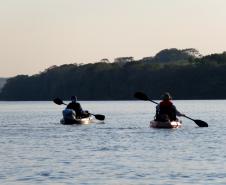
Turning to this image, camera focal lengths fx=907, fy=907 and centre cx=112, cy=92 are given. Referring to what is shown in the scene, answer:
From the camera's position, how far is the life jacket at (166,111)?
4284 cm

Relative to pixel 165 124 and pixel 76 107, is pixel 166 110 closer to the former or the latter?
pixel 165 124

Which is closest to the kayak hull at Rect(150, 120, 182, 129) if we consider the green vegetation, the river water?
the river water

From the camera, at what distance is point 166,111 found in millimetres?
43562

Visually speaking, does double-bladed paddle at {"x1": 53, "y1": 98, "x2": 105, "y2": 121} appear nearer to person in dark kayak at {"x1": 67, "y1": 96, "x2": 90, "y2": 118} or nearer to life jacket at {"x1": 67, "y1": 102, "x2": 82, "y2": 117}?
person in dark kayak at {"x1": 67, "y1": 96, "x2": 90, "y2": 118}

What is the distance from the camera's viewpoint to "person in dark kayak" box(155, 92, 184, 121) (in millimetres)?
42750

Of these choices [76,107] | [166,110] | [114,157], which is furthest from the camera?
[76,107]

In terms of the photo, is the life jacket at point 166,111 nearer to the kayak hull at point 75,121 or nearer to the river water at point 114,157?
the river water at point 114,157

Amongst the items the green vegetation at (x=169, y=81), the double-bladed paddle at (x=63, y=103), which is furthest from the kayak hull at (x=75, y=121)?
the green vegetation at (x=169, y=81)

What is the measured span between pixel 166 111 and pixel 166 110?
0.11 meters

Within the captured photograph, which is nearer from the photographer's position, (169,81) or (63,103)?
(63,103)

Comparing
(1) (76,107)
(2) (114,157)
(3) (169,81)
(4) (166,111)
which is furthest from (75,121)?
(3) (169,81)

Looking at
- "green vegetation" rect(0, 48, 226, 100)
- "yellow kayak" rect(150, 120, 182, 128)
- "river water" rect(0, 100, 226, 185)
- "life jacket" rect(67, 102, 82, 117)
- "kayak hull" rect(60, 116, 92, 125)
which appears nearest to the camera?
"river water" rect(0, 100, 226, 185)

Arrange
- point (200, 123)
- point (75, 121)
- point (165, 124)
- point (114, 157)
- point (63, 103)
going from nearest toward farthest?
point (114, 157) < point (165, 124) < point (200, 123) < point (75, 121) < point (63, 103)

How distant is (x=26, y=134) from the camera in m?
43.5
